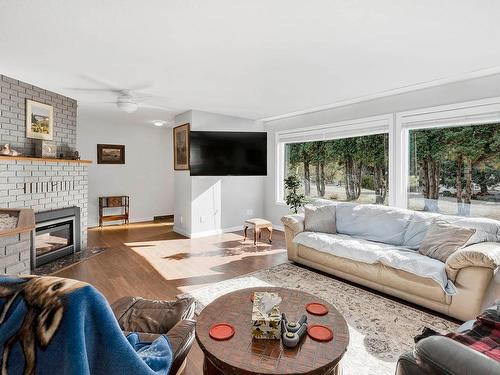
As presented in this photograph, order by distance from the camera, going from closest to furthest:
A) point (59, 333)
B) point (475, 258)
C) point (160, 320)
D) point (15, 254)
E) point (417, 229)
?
point (59, 333), point (160, 320), point (15, 254), point (475, 258), point (417, 229)

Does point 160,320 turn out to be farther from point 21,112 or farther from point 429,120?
point 429,120

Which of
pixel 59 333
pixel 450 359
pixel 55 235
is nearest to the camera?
pixel 59 333

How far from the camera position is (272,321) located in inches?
55.4

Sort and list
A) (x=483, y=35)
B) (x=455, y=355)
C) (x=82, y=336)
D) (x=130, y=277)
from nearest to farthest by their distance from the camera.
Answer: (x=82, y=336), (x=455, y=355), (x=483, y=35), (x=130, y=277)

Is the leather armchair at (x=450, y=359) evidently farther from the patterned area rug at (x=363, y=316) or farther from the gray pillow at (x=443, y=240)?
the gray pillow at (x=443, y=240)

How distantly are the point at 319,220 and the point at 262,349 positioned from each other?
2.60m

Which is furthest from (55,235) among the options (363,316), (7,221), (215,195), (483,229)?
(483,229)

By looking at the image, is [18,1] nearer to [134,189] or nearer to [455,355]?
[455,355]

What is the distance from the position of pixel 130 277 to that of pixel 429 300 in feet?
10.3

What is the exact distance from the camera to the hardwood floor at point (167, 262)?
299 cm

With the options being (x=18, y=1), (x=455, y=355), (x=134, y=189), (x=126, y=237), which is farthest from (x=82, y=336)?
(x=134, y=189)

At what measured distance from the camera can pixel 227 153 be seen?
5.05m

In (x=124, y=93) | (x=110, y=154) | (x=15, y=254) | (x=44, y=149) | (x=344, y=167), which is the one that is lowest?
(x=15, y=254)

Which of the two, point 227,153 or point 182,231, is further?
point 182,231
